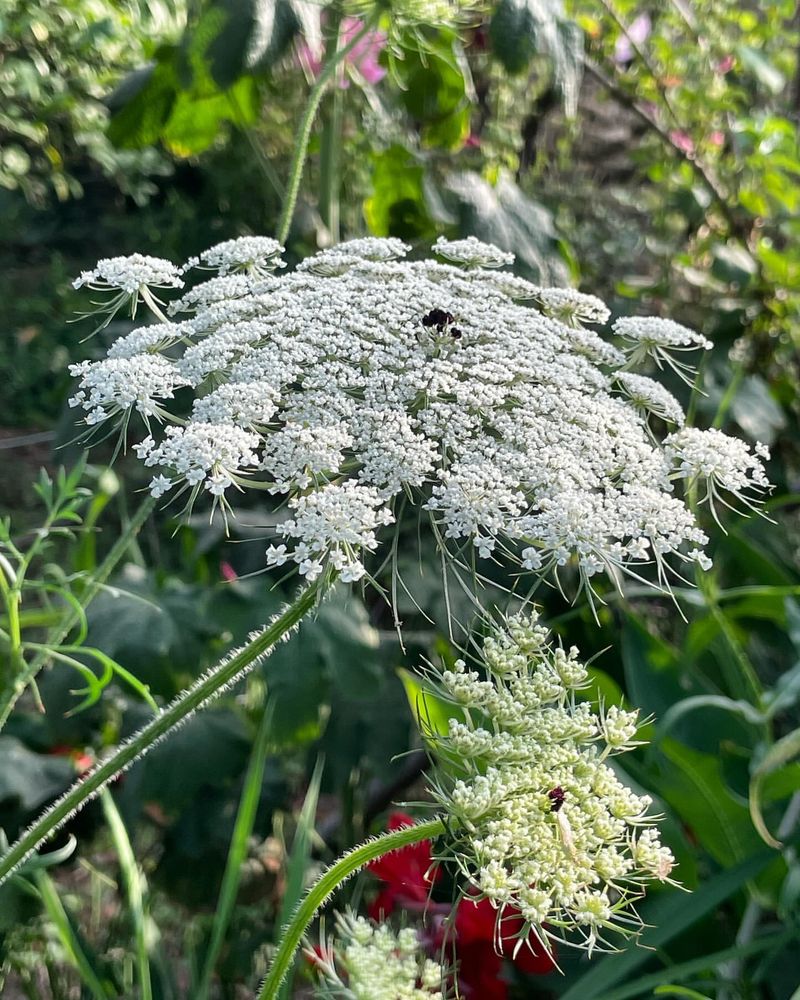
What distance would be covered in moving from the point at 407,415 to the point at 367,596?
96 cm

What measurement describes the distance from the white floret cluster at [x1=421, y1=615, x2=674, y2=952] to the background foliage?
195mm

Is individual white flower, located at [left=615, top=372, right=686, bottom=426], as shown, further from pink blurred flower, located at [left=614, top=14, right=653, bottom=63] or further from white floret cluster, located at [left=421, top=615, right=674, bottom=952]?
pink blurred flower, located at [left=614, top=14, right=653, bottom=63]

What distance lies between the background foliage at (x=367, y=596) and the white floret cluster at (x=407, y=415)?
0.25ft

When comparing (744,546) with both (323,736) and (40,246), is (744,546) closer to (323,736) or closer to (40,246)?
(323,736)

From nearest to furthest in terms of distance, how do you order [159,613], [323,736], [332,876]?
[332,876] < [159,613] < [323,736]

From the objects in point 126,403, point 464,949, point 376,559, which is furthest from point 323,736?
point 126,403

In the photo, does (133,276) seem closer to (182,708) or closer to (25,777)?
(182,708)

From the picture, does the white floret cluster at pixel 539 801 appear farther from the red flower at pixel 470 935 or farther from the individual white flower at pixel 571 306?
the red flower at pixel 470 935

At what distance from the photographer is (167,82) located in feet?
4.55

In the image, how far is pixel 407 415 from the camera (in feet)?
2.10

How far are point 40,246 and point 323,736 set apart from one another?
6.97 ft

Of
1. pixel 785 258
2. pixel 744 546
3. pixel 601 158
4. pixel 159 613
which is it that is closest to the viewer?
pixel 159 613

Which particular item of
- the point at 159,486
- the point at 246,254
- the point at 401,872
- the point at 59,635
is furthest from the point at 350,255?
the point at 401,872

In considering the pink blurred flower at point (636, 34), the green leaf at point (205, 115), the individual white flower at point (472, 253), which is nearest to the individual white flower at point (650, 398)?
the individual white flower at point (472, 253)
